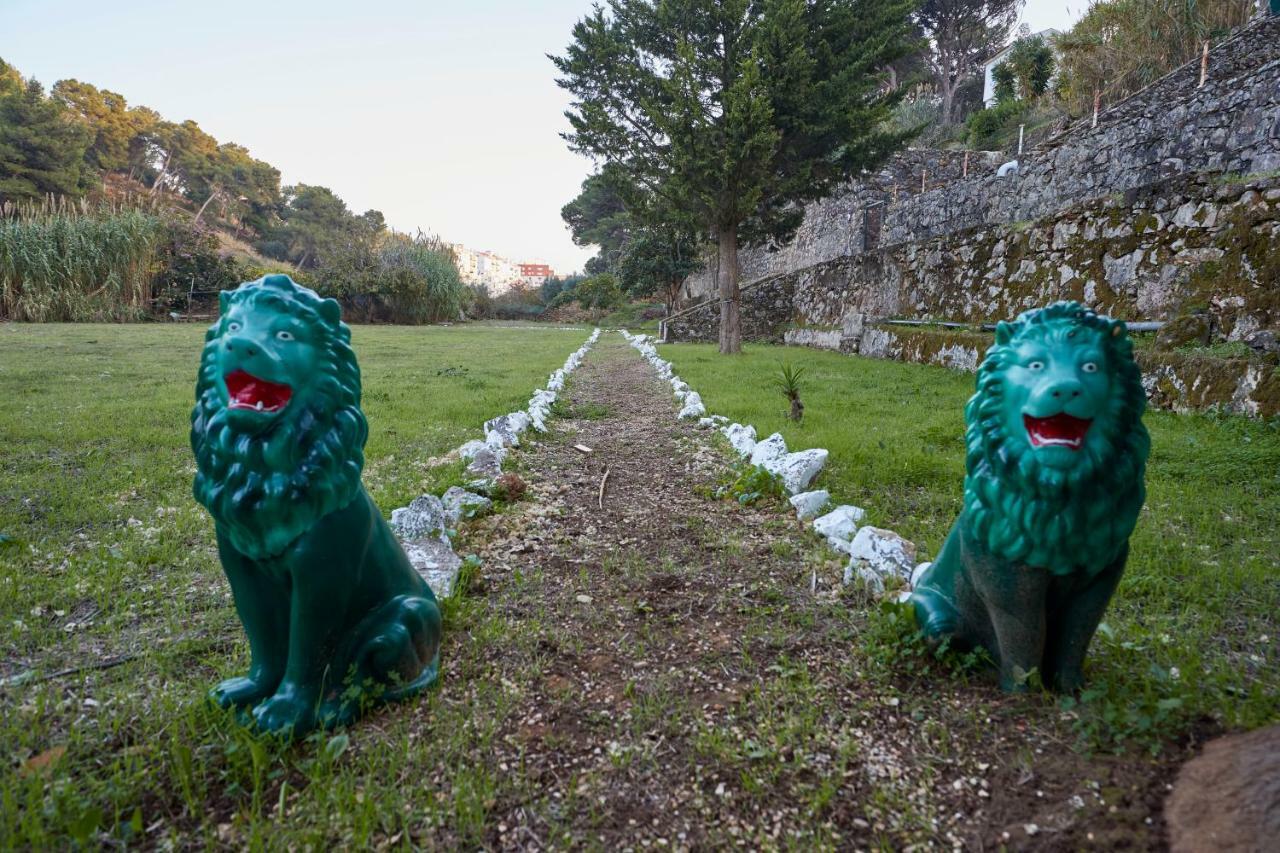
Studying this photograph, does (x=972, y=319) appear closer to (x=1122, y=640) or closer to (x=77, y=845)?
(x=1122, y=640)

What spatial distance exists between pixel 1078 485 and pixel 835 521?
1589 millimetres

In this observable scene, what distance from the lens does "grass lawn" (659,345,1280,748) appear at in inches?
69.1

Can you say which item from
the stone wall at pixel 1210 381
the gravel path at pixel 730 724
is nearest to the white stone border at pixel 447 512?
the gravel path at pixel 730 724

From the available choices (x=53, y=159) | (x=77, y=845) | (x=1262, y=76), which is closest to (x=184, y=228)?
(x=53, y=159)

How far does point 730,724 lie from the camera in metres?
1.91

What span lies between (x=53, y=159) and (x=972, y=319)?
118ft

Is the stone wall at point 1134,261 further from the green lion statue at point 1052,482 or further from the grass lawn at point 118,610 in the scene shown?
the grass lawn at point 118,610

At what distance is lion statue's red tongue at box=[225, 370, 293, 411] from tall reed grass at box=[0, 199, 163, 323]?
62.7ft

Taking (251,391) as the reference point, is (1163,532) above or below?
below

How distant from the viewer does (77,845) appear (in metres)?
1.37

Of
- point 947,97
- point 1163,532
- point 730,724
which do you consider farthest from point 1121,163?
point 947,97

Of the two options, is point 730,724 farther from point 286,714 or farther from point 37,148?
point 37,148

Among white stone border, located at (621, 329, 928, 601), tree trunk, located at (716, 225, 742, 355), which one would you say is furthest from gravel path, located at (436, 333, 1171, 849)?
tree trunk, located at (716, 225, 742, 355)

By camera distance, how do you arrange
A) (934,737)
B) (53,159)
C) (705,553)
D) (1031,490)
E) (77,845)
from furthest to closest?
(53,159) < (705,553) < (934,737) < (1031,490) < (77,845)
